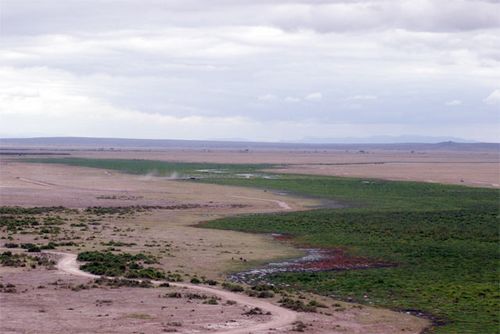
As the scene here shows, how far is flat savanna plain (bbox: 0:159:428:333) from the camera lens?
87.7 ft

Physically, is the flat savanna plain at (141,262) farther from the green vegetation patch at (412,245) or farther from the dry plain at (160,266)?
the green vegetation patch at (412,245)

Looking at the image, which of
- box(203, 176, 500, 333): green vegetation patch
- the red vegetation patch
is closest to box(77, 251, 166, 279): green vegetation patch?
box(203, 176, 500, 333): green vegetation patch

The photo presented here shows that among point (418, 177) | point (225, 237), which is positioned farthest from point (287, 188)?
point (225, 237)

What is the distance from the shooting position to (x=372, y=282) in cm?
3581

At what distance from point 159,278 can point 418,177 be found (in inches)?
3531

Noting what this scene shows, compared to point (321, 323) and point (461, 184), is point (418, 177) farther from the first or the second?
point (321, 323)

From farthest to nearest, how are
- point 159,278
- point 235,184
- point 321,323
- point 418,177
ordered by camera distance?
point 418,177, point 235,184, point 159,278, point 321,323

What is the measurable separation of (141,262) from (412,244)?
55.6ft

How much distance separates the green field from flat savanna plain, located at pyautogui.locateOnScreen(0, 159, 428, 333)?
2193 millimetres

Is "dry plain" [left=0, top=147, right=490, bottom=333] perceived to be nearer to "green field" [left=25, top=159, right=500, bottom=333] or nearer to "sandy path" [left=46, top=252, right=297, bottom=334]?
"sandy path" [left=46, top=252, right=297, bottom=334]

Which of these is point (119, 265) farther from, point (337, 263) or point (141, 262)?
point (337, 263)

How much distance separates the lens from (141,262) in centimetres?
3956

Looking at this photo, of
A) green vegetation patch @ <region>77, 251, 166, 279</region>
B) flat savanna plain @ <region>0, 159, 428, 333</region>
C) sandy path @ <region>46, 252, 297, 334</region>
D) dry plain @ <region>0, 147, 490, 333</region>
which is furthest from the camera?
green vegetation patch @ <region>77, 251, 166, 279</region>

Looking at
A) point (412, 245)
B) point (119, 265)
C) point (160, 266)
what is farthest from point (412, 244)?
point (119, 265)
